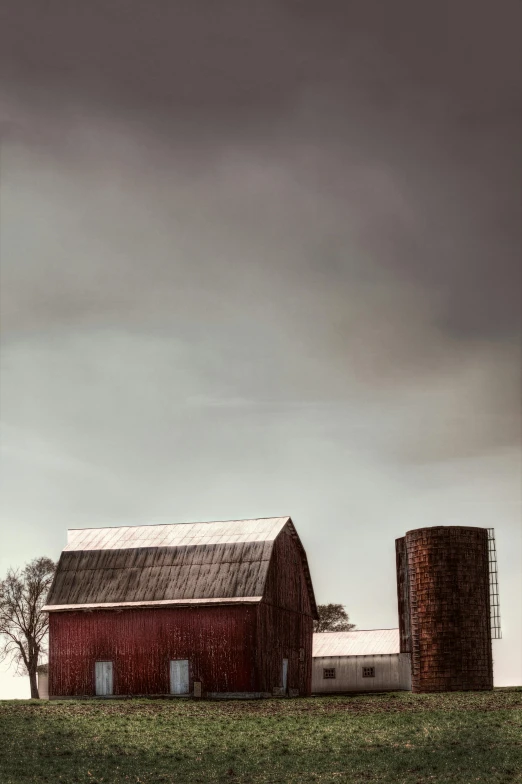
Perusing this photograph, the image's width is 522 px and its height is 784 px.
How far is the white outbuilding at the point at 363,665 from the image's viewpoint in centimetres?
6431

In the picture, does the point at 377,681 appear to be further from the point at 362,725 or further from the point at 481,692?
the point at 362,725

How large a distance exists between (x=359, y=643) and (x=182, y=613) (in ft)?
81.7

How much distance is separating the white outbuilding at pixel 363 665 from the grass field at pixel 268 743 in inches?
1103

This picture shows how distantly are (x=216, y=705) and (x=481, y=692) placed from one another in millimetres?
11554

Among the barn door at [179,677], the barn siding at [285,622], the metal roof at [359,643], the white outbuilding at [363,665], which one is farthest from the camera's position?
the metal roof at [359,643]

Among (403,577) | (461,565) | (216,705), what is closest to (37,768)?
(216,705)

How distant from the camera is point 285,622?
160 ft

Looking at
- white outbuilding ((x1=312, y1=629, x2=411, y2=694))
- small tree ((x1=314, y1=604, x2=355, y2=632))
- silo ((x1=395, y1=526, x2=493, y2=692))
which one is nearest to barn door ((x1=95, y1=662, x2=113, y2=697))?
silo ((x1=395, y1=526, x2=493, y2=692))

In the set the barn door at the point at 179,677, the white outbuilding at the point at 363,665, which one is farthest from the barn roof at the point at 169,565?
the white outbuilding at the point at 363,665

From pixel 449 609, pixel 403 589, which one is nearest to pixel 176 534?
pixel 403 589

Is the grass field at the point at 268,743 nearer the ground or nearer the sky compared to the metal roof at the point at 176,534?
nearer the ground

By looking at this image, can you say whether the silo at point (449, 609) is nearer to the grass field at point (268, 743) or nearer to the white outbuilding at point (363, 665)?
the grass field at point (268, 743)

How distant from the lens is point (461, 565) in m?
45.8

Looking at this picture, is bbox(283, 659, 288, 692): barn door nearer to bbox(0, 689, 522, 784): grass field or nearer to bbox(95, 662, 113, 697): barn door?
bbox(95, 662, 113, 697): barn door
